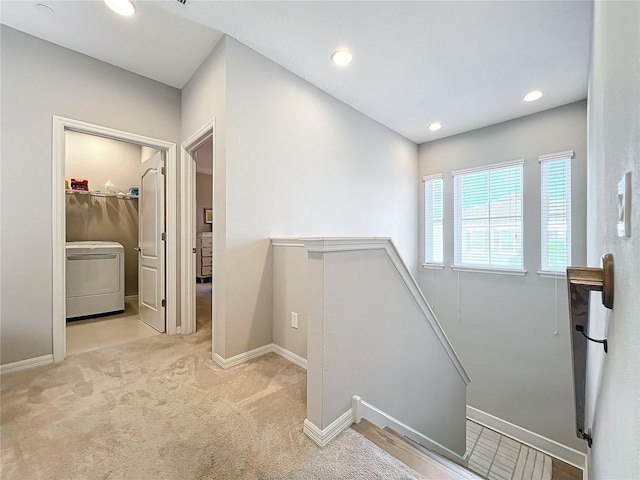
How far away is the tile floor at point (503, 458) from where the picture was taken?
2984 millimetres

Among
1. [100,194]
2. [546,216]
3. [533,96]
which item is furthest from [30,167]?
[546,216]

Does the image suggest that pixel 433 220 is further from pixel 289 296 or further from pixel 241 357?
pixel 241 357

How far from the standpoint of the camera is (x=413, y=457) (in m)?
1.33

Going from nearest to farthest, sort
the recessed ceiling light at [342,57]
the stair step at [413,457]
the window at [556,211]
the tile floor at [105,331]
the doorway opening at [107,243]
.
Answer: the stair step at [413,457] → the recessed ceiling light at [342,57] → the tile floor at [105,331] → the doorway opening at [107,243] → the window at [556,211]

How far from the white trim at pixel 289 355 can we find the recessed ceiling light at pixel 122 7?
9.76 ft

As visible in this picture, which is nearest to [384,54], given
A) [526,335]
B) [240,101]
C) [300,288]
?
[240,101]

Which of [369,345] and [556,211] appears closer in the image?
[369,345]

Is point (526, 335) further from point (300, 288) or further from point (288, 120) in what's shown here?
point (288, 120)

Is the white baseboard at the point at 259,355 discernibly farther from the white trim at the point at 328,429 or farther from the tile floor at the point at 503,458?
the tile floor at the point at 503,458

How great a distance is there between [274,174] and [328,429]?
2.08 m

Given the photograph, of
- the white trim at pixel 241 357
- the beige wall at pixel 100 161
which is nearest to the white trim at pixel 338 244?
the white trim at pixel 241 357

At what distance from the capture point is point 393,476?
121 cm

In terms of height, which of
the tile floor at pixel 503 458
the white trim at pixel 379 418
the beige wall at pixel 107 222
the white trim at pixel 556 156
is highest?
the white trim at pixel 556 156

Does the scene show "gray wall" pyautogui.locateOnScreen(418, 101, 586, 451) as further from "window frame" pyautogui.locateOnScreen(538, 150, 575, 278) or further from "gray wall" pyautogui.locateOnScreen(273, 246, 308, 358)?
"gray wall" pyautogui.locateOnScreen(273, 246, 308, 358)
